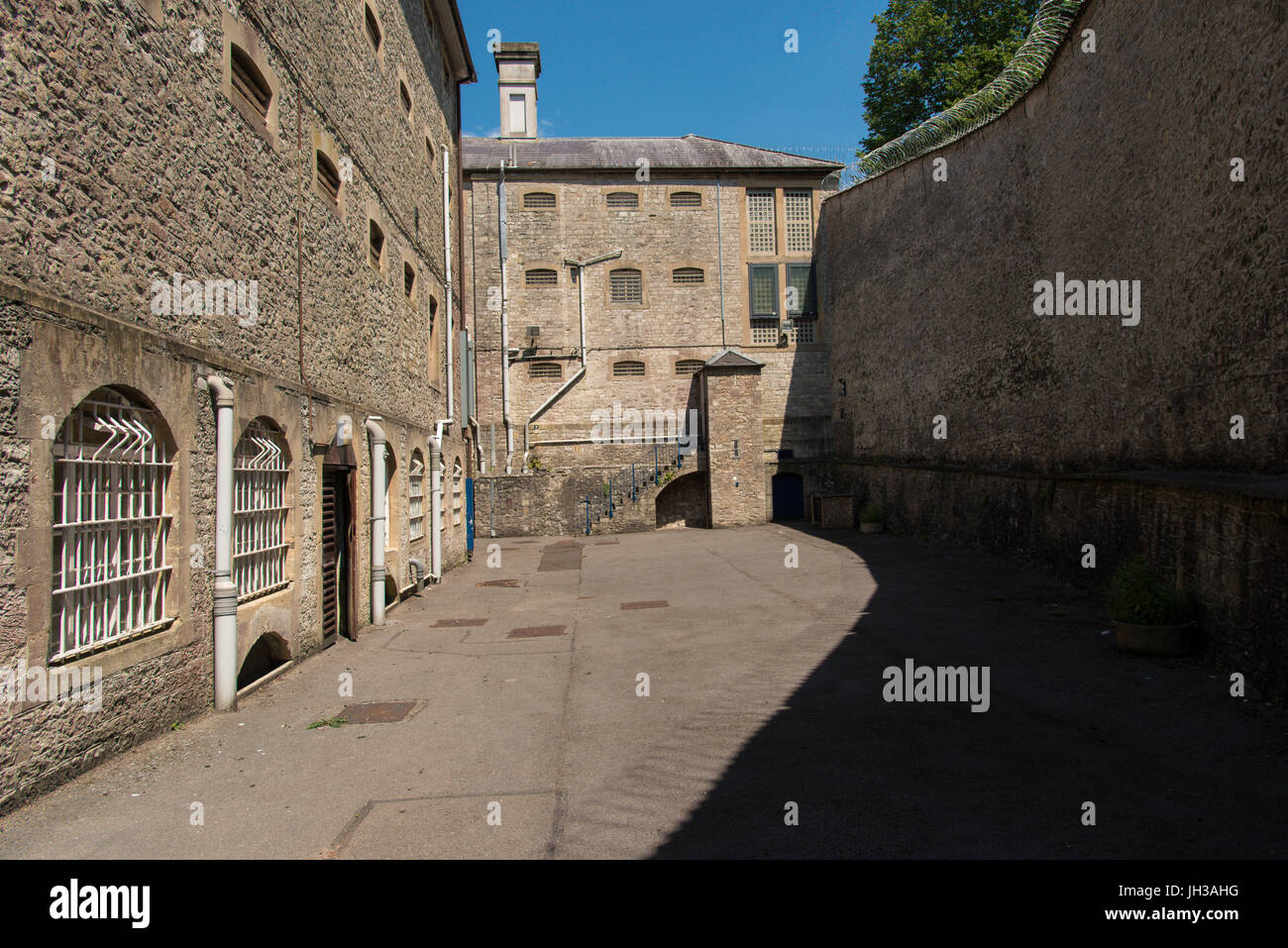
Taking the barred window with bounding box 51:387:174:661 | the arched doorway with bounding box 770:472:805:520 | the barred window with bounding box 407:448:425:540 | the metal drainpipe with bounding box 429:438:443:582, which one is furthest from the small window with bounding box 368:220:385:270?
the arched doorway with bounding box 770:472:805:520

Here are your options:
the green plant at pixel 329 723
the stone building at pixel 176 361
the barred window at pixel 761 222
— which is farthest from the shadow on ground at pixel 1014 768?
the barred window at pixel 761 222

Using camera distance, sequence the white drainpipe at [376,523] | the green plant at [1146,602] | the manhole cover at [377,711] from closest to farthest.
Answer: the manhole cover at [377,711], the green plant at [1146,602], the white drainpipe at [376,523]

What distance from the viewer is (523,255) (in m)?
27.7

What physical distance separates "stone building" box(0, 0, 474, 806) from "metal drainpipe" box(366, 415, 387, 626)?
0.12ft

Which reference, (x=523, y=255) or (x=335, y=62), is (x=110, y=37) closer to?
(x=335, y=62)

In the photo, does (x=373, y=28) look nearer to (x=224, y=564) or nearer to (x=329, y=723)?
(x=224, y=564)

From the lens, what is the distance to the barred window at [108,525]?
4602 mm

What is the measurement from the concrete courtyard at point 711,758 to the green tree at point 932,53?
23522 millimetres

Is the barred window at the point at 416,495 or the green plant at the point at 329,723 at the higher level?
the barred window at the point at 416,495

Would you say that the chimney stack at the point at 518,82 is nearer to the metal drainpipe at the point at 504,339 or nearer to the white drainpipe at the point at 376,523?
the metal drainpipe at the point at 504,339

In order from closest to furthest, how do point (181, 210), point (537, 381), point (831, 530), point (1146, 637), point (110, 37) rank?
1. point (110, 37)
2. point (181, 210)
3. point (1146, 637)
4. point (831, 530)
5. point (537, 381)

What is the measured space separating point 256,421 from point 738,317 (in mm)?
22779

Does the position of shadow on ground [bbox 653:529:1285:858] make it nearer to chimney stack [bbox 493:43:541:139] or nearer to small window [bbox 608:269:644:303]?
small window [bbox 608:269:644:303]

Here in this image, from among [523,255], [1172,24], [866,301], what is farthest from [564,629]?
[523,255]
